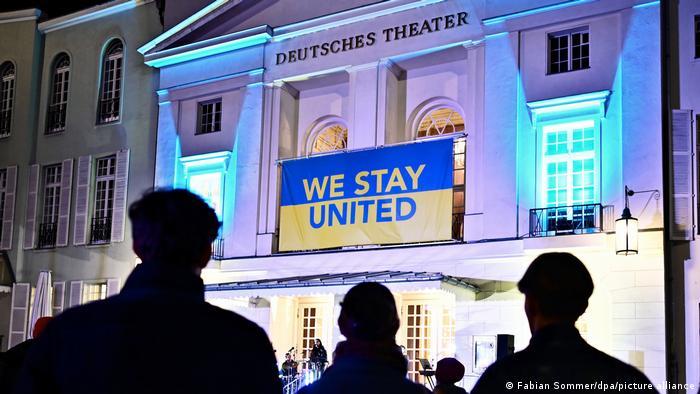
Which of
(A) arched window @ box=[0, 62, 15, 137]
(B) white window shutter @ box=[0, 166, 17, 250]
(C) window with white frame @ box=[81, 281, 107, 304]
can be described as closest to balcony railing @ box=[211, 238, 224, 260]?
(C) window with white frame @ box=[81, 281, 107, 304]

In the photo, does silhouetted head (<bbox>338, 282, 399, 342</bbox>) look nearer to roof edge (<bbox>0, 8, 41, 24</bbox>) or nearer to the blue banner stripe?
the blue banner stripe

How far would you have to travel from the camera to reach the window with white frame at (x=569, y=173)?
16.6 meters

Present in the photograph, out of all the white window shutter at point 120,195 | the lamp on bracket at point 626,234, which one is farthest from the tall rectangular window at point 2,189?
the lamp on bracket at point 626,234

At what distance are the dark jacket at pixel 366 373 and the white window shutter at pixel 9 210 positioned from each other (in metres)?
23.2

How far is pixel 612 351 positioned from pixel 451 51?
257 inches

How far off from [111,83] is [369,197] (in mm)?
8796

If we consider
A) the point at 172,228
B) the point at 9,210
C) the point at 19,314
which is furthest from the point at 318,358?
the point at 172,228

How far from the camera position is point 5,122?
85.2ft

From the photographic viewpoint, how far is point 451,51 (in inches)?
733

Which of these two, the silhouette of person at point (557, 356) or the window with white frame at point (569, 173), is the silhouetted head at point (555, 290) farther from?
the window with white frame at point (569, 173)

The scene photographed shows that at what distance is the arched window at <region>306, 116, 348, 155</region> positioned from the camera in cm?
2066

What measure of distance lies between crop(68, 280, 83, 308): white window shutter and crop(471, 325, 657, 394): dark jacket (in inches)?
834

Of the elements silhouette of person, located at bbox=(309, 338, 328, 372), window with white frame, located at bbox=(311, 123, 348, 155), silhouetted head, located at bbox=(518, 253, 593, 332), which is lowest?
silhouette of person, located at bbox=(309, 338, 328, 372)

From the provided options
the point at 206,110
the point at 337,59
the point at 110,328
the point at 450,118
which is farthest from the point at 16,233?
the point at 110,328
